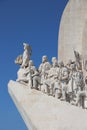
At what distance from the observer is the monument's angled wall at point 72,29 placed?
18.2m

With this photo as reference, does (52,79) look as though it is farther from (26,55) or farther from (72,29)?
(72,29)

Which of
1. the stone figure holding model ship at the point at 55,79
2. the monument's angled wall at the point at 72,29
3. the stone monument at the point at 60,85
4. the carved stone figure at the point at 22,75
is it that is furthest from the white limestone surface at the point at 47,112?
the monument's angled wall at the point at 72,29

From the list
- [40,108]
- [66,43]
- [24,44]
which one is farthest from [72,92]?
[66,43]

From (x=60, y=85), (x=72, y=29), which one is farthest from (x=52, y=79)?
(x=72, y=29)

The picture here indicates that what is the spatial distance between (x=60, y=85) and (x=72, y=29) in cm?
648

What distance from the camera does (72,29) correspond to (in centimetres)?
1873

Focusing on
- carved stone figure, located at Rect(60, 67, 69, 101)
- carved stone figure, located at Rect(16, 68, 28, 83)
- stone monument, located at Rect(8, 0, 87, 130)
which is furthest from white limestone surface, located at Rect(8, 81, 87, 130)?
carved stone figure, located at Rect(16, 68, 28, 83)

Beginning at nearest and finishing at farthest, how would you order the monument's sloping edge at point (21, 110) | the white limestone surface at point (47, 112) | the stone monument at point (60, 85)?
the white limestone surface at point (47, 112), the stone monument at point (60, 85), the monument's sloping edge at point (21, 110)

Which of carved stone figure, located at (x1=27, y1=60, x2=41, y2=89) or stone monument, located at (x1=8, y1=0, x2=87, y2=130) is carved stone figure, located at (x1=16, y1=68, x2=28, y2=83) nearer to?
stone monument, located at (x1=8, y1=0, x2=87, y2=130)

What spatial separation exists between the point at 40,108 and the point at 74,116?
66.9 inches

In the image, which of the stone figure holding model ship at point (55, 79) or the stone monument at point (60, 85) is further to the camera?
the stone figure holding model ship at point (55, 79)

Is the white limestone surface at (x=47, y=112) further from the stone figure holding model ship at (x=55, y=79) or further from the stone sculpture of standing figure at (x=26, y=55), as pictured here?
the stone sculpture of standing figure at (x=26, y=55)

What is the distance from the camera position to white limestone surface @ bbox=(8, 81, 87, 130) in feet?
31.6

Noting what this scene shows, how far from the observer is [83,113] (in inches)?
382
